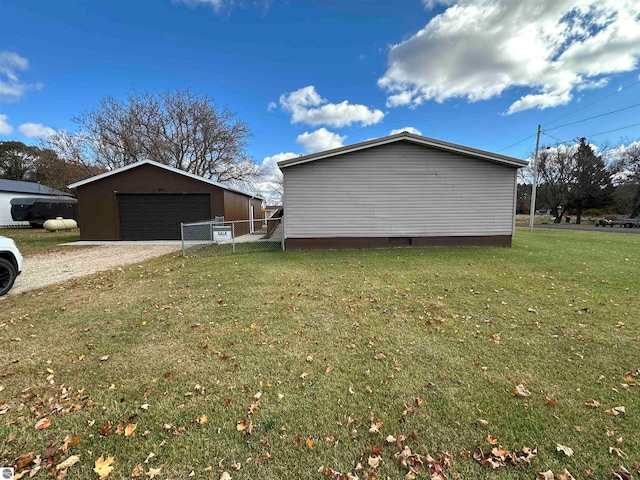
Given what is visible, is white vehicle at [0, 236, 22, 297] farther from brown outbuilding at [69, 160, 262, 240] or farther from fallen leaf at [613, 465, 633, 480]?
brown outbuilding at [69, 160, 262, 240]

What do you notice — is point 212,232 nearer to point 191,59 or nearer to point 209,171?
point 191,59

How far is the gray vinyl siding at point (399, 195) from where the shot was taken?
414 inches

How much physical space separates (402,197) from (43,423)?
10.4 meters

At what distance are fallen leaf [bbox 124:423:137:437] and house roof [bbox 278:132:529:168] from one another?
874 centimetres

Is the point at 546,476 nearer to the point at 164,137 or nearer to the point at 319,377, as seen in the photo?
the point at 319,377

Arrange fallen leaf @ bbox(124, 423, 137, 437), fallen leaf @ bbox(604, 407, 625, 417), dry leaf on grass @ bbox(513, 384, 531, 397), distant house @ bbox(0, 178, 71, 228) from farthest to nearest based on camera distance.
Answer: distant house @ bbox(0, 178, 71, 228) < dry leaf on grass @ bbox(513, 384, 531, 397) < fallen leaf @ bbox(604, 407, 625, 417) < fallen leaf @ bbox(124, 423, 137, 437)

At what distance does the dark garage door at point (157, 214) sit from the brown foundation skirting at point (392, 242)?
22.8ft

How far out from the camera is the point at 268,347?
11.5 feet

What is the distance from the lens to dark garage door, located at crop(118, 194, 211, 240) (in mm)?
14719

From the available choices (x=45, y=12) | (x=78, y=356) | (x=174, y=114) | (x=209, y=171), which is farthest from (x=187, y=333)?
(x=174, y=114)

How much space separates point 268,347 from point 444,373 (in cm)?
194

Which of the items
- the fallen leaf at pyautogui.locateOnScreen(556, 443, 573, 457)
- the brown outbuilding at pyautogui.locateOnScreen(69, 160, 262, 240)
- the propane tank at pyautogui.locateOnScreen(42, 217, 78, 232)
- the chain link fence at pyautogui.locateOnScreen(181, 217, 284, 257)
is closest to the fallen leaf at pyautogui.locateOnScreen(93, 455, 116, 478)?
the fallen leaf at pyautogui.locateOnScreen(556, 443, 573, 457)

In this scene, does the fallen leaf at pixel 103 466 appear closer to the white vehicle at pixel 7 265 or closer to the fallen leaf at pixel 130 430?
the fallen leaf at pixel 130 430

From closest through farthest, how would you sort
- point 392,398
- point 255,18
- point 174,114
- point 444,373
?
point 392,398, point 444,373, point 255,18, point 174,114
